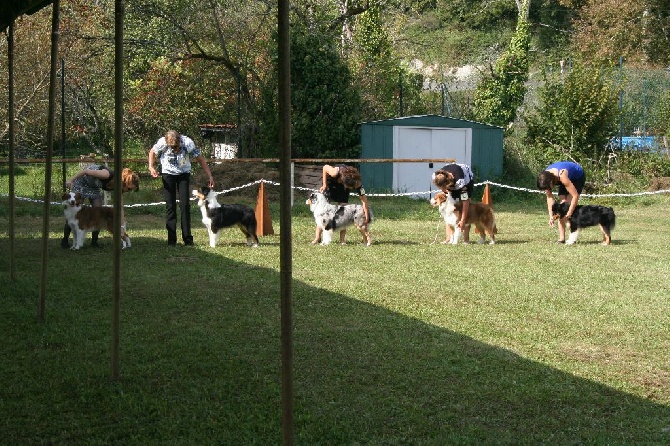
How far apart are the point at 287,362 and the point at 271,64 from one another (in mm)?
24111

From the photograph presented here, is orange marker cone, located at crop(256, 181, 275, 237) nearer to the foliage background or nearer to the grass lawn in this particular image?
the grass lawn

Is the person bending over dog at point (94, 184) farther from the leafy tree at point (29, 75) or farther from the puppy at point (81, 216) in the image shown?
the leafy tree at point (29, 75)

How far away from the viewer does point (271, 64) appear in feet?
92.3

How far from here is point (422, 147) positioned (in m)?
26.9

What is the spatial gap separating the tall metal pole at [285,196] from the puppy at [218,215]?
1014 centimetres

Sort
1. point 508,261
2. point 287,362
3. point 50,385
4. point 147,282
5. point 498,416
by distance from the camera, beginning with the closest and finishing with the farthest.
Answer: point 287,362, point 498,416, point 50,385, point 147,282, point 508,261

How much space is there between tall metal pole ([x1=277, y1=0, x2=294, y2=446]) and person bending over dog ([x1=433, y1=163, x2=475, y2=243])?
11.0 m

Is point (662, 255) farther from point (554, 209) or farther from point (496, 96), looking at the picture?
point (496, 96)

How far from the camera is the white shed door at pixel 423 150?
26328 mm

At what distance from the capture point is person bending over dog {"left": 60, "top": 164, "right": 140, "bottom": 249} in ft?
48.5

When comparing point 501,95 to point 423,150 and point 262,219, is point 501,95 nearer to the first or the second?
point 423,150

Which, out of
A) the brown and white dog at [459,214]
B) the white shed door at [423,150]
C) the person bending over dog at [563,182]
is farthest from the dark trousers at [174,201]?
the white shed door at [423,150]

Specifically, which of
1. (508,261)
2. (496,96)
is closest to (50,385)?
(508,261)

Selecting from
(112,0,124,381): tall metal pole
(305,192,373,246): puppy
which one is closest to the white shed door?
(305,192,373,246): puppy
